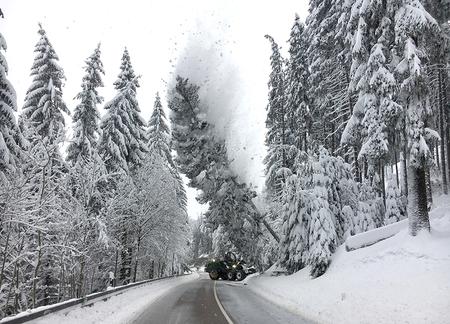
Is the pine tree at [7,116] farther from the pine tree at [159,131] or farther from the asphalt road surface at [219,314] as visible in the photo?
the pine tree at [159,131]

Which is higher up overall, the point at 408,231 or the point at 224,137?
the point at 224,137

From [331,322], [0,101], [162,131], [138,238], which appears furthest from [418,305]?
[162,131]

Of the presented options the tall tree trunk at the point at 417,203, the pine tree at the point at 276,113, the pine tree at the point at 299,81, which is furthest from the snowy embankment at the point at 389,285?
the pine tree at the point at 276,113

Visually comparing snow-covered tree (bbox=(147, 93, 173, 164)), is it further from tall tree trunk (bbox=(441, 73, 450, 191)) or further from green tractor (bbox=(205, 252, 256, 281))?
tall tree trunk (bbox=(441, 73, 450, 191))

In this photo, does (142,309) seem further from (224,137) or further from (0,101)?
(224,137)

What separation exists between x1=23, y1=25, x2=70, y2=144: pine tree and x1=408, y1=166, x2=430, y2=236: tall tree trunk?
19382 mm

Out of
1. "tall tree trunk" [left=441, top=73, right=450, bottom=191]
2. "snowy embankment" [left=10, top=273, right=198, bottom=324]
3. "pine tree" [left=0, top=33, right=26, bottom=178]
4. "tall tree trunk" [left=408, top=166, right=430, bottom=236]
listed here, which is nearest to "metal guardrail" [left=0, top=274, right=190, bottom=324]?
"snowy embankment" [left=10, top=273, right=198, bottom=324]

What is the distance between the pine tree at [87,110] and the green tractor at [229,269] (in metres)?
17.3

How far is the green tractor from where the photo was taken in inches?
1502

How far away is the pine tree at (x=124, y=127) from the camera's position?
29.3m

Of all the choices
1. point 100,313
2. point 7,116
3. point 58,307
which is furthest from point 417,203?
point 7,116

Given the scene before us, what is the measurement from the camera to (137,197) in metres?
32.3

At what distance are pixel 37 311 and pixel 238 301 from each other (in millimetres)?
10189

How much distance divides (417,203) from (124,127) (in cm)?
2162
